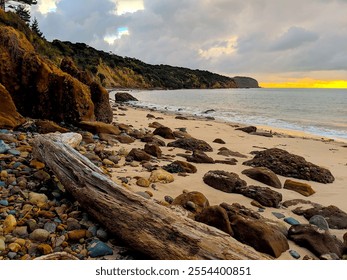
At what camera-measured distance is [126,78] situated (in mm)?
88750

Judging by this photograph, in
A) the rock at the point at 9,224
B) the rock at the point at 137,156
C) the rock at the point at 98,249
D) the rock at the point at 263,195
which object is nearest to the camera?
the rock at the point at 98,249

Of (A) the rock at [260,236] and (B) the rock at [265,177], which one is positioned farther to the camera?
(B) the rock at [265,177]

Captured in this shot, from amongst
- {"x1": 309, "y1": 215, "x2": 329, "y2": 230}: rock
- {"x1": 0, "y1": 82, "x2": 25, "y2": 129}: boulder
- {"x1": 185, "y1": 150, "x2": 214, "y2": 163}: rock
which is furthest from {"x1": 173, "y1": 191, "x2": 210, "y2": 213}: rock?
{"x1": 0, "y1": 82, "x2": 25, "y2": 129}: boulder

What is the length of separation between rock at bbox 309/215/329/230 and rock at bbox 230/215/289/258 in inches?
32.7

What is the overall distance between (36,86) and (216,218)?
20.7 feet

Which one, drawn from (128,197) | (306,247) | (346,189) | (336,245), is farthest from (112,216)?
(346,189)

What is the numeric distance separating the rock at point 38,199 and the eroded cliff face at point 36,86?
4549 mm

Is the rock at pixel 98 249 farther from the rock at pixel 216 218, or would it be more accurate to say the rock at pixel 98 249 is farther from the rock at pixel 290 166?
the rock at pixel 290 166

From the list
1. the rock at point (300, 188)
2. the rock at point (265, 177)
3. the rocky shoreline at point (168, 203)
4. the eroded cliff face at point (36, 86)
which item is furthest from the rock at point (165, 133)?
the rock at point (300, 188)

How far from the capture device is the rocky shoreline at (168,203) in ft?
9.76

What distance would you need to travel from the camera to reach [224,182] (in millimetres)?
5102

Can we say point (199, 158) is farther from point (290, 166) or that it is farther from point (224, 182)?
point (290, 166)

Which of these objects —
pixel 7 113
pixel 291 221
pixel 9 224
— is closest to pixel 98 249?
pixel 9 224

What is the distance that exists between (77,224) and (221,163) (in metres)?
4.31
